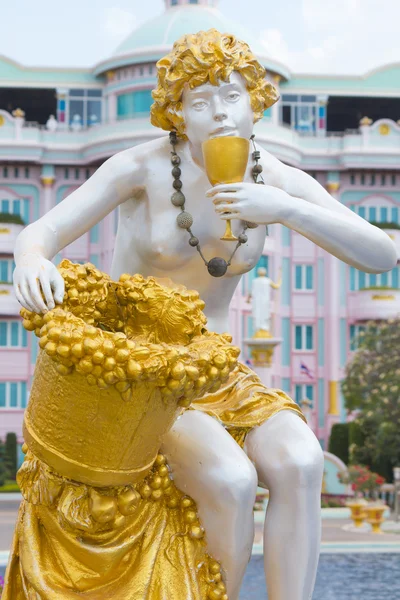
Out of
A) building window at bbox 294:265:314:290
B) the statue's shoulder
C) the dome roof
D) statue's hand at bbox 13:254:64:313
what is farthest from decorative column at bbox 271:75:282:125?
statue's hand at bbox 13:254:64:313

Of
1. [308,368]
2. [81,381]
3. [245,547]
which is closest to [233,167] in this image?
[81,381]

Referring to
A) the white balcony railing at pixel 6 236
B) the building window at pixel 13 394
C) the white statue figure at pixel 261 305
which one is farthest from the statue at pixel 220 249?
the building window at pixel 13 394

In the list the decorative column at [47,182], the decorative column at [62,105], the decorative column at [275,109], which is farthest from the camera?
the decorative column at [62,105]

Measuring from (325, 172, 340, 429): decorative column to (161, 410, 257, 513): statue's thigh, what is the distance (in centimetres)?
3221

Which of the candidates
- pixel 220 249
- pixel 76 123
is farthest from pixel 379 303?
pixel 220 249

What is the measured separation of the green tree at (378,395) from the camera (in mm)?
24188

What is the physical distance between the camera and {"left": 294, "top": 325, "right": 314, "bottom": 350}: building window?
119ft

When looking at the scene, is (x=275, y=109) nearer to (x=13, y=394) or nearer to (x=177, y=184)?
(x=13, y=394)

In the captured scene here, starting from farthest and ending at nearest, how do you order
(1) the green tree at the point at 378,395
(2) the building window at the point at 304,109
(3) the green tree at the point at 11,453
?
(2) the building window at the point at 304,109 → (3) the green tree at the point at 11,453 → (1) the green tree at the point at 378,395

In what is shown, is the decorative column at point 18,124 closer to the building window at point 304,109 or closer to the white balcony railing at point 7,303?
the white balcony railing at point 7,303

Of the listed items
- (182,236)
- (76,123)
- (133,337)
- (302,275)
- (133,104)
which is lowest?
(133,337)

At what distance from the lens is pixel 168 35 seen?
34.8 meters

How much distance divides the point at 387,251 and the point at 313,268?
32423 millimetres

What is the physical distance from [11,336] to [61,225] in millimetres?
31905
